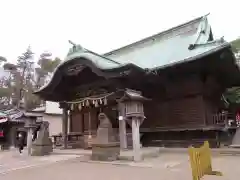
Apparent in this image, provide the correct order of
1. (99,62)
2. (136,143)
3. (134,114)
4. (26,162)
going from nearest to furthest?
(136,143) < (134,114) < (26,162) < (99,62)

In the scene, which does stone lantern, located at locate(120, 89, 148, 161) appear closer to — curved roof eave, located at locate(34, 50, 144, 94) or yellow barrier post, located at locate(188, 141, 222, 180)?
curved roof eave, located at locate(34, 50, 144, 94)

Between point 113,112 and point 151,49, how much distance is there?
5960 millimetres

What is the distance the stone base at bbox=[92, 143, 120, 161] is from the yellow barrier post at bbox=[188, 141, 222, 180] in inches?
177

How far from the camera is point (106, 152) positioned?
984cm

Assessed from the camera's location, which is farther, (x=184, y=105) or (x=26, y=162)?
(x=184, y=105)

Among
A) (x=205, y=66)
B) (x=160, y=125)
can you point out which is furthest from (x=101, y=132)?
(x=205, y=66)

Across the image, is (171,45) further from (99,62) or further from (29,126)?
(29,126)

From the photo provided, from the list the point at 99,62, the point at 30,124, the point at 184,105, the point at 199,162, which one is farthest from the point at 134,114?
the point at 30,124

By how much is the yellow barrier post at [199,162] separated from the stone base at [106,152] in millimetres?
4508

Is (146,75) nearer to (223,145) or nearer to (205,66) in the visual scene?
(205,66)

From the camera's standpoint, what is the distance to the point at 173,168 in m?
7.52

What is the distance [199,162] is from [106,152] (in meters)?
5.21

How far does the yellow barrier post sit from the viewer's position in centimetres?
481

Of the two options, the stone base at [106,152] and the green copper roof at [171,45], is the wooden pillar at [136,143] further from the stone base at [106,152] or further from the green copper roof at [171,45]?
the green copper roof at [171,45]
